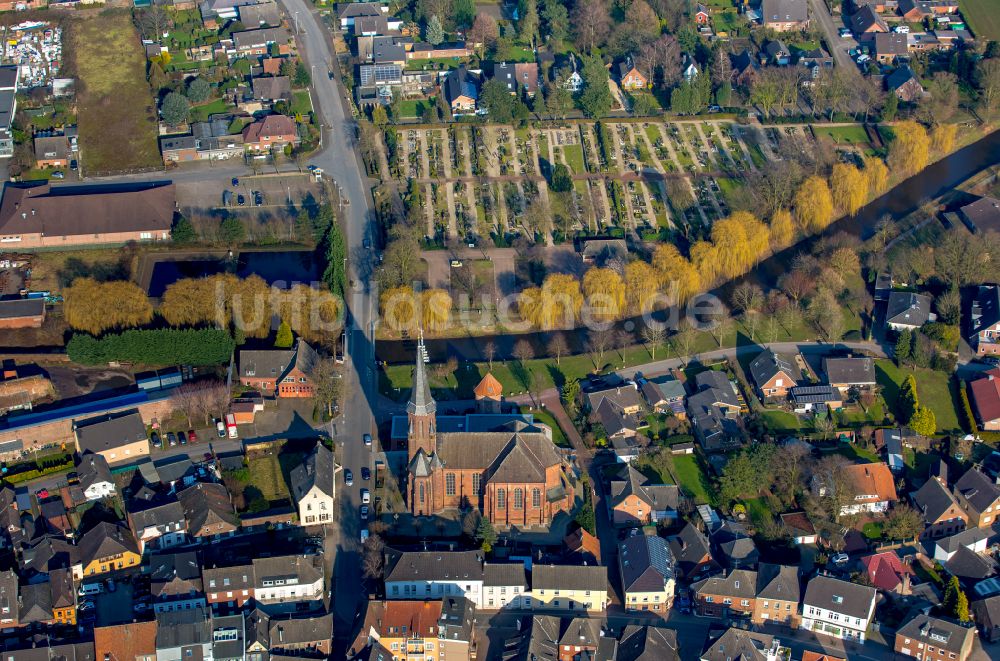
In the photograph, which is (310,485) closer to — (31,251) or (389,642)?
(389,642)

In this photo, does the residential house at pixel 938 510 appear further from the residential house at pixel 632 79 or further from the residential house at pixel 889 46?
the residential house at pixel 889 46

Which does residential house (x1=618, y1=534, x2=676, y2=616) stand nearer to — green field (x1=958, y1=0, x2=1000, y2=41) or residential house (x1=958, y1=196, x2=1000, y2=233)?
residential house (x1=958, y1=196, x2=1000, y2=233)

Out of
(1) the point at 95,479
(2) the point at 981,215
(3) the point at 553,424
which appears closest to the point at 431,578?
(3) the point at 553,424

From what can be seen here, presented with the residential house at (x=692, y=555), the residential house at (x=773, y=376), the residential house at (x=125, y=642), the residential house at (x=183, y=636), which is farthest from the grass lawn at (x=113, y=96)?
the residential house at (x=692, y=555)

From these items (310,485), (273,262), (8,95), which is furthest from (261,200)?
(310,485)

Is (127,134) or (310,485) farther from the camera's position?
(127,134)

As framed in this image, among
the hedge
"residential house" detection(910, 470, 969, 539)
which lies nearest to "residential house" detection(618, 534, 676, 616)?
"residential house" detection(910, 470, 969, 539)
